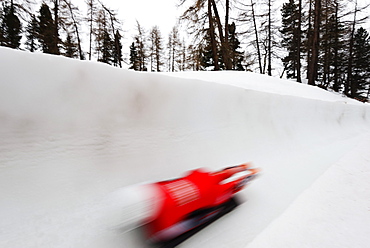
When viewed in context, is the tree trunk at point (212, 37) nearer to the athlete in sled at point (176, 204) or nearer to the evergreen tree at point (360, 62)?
the athlete in sled at point (176, 204)

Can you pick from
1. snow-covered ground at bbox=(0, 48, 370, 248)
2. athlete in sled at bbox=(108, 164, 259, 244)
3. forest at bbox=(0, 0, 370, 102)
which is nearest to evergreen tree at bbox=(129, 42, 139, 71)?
forest at bbox=(0, 0, 370, 102)

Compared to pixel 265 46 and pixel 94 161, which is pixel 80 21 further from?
pixel 265 46

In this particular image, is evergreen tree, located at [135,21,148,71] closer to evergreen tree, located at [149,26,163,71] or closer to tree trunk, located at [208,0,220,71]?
evergreen tree, located at [149,26,163,71]

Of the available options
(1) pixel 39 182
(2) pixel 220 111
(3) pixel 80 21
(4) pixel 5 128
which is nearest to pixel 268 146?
(2) pixel 220 111

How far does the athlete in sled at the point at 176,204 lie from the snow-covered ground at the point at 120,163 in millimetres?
127

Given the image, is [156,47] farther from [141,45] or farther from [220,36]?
[220,36]

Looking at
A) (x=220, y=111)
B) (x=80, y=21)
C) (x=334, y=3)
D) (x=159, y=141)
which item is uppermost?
(x=334, y=3)

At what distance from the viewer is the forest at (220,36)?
751 centimetres

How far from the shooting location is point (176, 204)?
947mm

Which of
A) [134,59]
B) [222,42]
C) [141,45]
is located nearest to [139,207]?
[222,42]

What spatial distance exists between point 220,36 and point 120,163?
8.54 meters

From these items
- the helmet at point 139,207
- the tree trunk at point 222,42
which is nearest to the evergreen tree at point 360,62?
the tree trunk at point 222,42

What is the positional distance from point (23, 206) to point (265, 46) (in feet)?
59.7

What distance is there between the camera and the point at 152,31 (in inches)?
786
